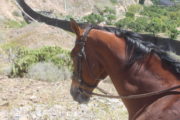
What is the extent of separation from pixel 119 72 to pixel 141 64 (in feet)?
0.81

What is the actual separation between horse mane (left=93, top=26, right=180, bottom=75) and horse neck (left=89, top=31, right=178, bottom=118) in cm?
4

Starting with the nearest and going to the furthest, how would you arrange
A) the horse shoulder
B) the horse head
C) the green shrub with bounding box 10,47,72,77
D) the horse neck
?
the horse shoulder → the horse neck → the horse head → the green shrub with bounding box 10,47,72,77

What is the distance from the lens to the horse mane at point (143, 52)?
122 inches

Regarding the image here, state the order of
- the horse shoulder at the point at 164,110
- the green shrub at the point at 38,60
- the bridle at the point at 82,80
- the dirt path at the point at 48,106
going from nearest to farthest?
1. the horse shoulder at the point at 164,110
2. the bridle at the point at 82,80
3. the dirt path at the point at 48,106
4. the green shrub at the point at 38,60

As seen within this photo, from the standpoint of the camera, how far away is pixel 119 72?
331 centimetres

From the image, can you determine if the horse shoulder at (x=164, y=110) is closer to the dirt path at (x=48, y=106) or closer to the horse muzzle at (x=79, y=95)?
the horse muzzle at (x=79, y=95)

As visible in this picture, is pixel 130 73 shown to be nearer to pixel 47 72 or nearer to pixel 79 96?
pixel 79 96

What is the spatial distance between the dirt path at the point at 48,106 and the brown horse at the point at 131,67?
3461 millimetres

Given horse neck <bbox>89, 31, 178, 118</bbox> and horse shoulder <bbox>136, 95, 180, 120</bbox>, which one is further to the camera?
horse neck <bbox>89, 31, 178, 118</bbox>

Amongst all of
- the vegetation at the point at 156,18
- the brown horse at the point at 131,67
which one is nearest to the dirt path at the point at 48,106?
the brown horse at the point at 131,67

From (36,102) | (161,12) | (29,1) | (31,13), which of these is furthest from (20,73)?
(161,12)

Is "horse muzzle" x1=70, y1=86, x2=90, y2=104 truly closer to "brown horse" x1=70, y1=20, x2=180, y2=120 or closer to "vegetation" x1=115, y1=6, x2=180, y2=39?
"brown horse" x1=70, y1=20, x2=180, y2=120

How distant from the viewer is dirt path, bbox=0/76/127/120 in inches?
269

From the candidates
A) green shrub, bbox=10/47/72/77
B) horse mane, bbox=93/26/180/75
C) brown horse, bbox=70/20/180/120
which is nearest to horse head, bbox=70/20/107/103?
brown horse, bbox=70/20/180/120
